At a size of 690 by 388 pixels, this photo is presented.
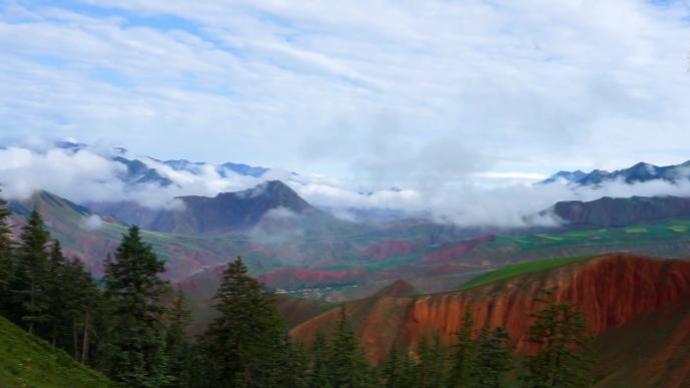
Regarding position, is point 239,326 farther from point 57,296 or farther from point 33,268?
point 57,296

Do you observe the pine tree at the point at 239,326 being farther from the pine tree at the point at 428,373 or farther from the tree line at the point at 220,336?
the pine tree at the point at 428,373

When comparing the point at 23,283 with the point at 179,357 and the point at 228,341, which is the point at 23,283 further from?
the point at 228,341

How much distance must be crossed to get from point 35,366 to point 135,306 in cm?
631

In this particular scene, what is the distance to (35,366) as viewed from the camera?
38.2 m

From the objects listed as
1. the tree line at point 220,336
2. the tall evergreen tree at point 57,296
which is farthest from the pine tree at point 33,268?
the tall evergreen tree at point 57,296

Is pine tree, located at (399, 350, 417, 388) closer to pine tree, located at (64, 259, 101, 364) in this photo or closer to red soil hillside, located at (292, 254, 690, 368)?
pine tree, located at (64, 259, 101, 364)

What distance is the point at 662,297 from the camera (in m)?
143

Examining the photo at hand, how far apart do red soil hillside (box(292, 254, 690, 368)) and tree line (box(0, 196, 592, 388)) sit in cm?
7383

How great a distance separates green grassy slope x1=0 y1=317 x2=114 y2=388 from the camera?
3409 centimetres

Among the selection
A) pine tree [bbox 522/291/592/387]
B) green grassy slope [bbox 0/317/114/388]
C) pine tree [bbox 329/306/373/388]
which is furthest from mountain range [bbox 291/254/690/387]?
green grassy slope [bbox 0/317/114/388]

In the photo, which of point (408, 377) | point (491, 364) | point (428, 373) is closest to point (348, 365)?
point (428, 373)

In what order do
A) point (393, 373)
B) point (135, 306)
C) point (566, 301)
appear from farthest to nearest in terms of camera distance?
1. point (566, 301)
2. point (393, 373)
3. point (135, 306)

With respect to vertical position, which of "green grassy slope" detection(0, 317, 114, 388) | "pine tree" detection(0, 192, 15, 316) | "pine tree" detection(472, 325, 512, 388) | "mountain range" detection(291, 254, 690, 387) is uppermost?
"pine tree" detection(0, 192, 15, 316)

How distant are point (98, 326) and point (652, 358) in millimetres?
89982
